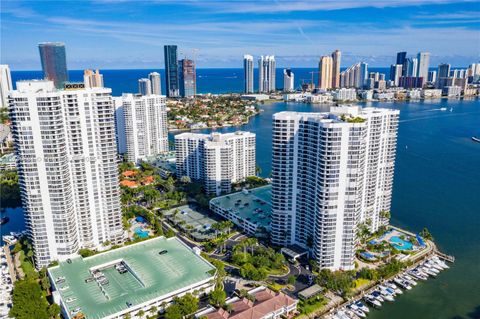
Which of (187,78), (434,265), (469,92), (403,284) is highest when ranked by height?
(187,78)

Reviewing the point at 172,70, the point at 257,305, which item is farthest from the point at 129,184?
the point at 172,70

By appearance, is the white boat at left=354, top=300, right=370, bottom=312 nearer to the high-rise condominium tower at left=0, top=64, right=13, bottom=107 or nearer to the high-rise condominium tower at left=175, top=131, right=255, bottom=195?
the high-rise condominium tower at left=175, top=131, right=255, bottom=195

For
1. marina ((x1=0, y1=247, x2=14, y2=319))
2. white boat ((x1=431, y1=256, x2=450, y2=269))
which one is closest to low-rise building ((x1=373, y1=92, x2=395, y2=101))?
white boat ((x1=431, y1=256, x2=450, y2=269))

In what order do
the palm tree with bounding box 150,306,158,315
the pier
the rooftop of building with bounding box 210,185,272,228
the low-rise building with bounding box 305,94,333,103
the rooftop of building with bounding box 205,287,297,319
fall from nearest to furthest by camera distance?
the rooftop of building with bounding box 205,287,297,319 → the palm tree with bounding box 150,306,158,315 → the pier → the rooftop of building with bounding box 210,185,272,228 → the low-rise building with bounding box 305,94,333,103

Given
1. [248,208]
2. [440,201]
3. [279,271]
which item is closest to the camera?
[279,271]

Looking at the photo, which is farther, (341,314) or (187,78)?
(187,78)

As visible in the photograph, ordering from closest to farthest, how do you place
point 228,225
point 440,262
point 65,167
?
point 65,167 → point 440,262 → point 228,225

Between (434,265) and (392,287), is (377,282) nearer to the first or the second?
(392,287)
